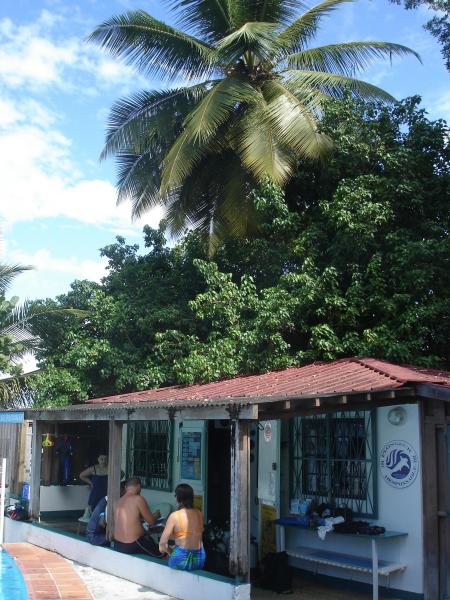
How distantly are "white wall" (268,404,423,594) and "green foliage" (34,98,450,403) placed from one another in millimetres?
2823

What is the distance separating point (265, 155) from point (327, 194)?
1570mm

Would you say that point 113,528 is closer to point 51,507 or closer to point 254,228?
point 51,507

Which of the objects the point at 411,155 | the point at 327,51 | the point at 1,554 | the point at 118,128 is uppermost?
the point at 327,51

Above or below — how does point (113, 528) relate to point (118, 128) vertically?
below

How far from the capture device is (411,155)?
1294 cm

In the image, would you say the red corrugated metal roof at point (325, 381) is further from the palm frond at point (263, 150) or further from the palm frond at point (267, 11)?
the palm frond at point (267, 11)

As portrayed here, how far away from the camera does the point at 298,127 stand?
44.7 ft

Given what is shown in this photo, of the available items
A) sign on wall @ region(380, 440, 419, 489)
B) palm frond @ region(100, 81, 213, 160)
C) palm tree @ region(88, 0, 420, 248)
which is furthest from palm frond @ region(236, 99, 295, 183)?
sign on wall @ region(380, 440, 419, 489)

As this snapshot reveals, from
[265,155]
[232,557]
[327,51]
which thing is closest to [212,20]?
[327,51]

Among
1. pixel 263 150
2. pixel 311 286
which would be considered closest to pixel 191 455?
pixel 311 286

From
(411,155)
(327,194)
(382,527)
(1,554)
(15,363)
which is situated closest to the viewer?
(382,527)

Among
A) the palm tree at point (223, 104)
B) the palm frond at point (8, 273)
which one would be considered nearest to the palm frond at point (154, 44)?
the palm tree at point (223, 104)

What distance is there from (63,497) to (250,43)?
10.1 metres

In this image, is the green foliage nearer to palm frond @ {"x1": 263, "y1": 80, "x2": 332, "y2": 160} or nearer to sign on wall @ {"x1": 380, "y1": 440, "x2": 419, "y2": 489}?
palm frond @ {"x1": 263, "y1": 80, "x2": 332, "y2": 160}
